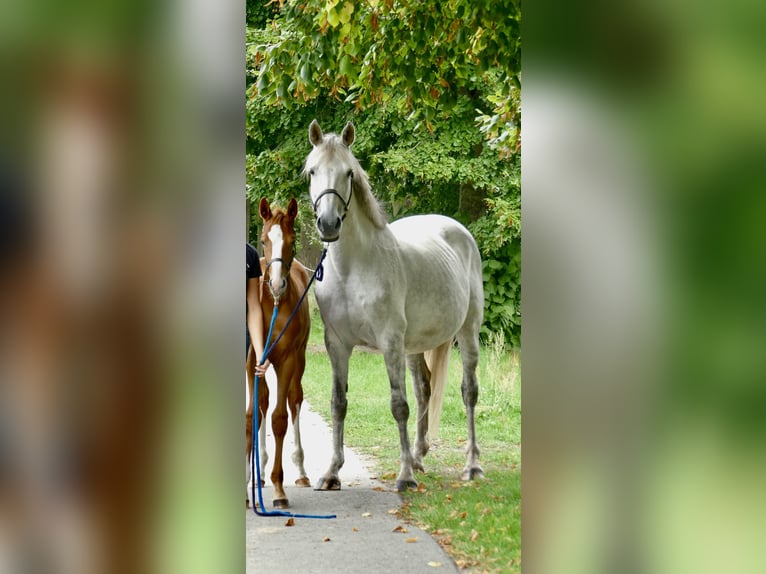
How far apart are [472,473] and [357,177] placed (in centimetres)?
218

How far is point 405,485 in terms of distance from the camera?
5957 mm

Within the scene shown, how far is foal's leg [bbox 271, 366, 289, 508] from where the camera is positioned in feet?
16.7

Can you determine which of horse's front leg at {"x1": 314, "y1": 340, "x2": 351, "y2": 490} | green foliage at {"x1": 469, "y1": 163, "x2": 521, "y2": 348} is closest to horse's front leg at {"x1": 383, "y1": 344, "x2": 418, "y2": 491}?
horse's front leg at {"x1": 314, "y1": 340, "x2": 351, "y2": 490}

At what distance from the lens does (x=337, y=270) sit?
6008mm

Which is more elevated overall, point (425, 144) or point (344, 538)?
point (425, 144)

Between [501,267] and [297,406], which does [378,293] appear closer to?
[297,406]

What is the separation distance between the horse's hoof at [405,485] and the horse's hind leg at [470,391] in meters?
0.52

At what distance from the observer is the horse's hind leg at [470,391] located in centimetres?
641

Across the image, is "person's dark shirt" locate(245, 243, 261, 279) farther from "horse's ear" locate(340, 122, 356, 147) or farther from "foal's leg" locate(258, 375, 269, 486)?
"horse's ear" locate(340, 122, 356, 147)

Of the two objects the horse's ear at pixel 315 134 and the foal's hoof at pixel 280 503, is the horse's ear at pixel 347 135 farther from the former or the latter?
the foal's hoof at pixel 280 503

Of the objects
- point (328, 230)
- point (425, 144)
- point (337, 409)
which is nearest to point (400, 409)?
point (337, 409)

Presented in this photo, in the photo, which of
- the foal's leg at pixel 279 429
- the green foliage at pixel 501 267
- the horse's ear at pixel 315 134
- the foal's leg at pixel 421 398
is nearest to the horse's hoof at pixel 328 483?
the foal's leg at pixel 279 429
